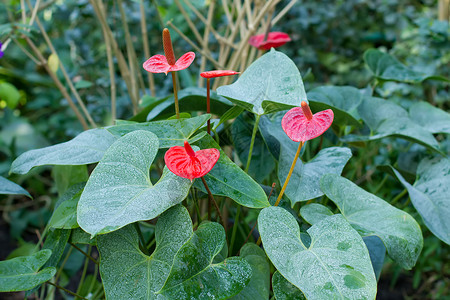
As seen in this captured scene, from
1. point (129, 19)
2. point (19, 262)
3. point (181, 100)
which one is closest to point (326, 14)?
point (129, 19)

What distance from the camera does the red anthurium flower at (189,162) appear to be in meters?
0.42

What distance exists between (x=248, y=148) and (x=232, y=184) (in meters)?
0.23

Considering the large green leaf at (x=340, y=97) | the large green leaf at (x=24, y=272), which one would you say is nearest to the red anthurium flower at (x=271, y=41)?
the large green leaf at (x=340, y=97)

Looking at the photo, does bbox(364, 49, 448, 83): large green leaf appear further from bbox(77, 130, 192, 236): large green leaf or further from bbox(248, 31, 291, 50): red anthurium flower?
bbox(77, 130, 192, 236): large green leaf

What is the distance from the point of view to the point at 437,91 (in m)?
1.73

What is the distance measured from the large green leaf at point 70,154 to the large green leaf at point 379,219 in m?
0.32

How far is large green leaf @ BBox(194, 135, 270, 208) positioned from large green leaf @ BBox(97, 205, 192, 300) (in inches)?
2.4

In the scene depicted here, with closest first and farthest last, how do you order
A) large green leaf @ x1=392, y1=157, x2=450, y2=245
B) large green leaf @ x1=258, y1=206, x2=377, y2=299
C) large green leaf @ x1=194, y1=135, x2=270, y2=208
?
large green leaf @ x1=258, y1=206, x2=377, y2=299 → large green leaf @ x1=194, y1=135, x2=270, y2=208 → large green leaf @ x1=392, y1=157, x2=450, y2=245

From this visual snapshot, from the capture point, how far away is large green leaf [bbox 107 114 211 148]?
0.52m

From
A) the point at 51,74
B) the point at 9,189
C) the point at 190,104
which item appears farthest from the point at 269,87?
the point at 51,74

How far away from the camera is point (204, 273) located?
0.43 m

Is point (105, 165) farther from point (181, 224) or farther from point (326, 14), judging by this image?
point (326, 14)

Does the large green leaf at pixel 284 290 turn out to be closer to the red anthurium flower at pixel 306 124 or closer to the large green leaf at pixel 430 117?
the red anthurium flower at pixel 306 124

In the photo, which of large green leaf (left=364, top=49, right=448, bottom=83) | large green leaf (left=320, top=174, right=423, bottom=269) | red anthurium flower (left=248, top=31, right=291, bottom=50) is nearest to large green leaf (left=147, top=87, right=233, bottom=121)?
red anthurium flower (left=248, top=31, right=291, bottom=50)
